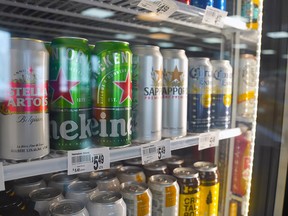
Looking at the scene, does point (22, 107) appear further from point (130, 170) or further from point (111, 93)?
point (130, 170)

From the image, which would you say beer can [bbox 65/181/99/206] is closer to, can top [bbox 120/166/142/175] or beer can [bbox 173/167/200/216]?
can top [bbox 120/166/142/175]

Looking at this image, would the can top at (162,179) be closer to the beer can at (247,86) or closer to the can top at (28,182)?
the can top at (28,182)

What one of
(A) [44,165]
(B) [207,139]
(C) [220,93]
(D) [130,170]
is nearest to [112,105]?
(A) [44,165]

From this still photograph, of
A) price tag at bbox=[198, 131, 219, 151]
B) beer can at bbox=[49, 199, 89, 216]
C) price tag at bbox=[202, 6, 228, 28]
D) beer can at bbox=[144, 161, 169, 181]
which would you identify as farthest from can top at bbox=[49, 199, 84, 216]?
price tag at bbox=[202, 6, 228, 28]

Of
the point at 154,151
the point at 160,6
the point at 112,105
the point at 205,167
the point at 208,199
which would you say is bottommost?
the point at 208,199

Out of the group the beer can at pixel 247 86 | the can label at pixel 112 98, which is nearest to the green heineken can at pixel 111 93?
the can label at pixel 112 98

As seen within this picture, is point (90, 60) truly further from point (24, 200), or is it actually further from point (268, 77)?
point (268, 77)

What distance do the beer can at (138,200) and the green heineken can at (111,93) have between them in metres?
0.17


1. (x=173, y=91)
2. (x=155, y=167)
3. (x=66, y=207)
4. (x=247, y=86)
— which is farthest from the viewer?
(x=247, y=86)

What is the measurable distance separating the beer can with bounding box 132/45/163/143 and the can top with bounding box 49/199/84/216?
0.26 metres

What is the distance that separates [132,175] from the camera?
102 cm

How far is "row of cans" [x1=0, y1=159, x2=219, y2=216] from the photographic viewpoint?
30.5 inches

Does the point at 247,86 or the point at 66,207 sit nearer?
the point at 66,207

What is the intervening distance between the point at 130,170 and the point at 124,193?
180mm
